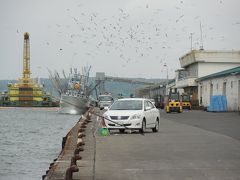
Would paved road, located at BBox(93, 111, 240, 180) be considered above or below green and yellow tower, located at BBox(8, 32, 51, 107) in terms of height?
below

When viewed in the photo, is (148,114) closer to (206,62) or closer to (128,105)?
(128,105)

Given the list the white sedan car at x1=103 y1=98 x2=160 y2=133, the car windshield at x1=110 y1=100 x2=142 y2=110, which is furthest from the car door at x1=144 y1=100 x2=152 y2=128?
A: the car windshield at x1=110 y1=100 x2=142 y2=110

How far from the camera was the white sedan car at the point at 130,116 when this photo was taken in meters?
24.6

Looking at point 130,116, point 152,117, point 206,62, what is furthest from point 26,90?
point 130,116

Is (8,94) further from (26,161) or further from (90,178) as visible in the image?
(90,178)

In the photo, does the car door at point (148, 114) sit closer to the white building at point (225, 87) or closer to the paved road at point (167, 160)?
the paved road at point (167, 160)

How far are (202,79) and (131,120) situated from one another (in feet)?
208

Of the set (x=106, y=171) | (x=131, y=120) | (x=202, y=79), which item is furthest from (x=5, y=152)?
(x=202, y=79)

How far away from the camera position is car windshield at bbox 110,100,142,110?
2586cm

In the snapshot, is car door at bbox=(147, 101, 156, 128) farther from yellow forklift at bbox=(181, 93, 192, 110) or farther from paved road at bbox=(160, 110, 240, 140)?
yellow forklift at bbox=(181, 93, 192, 110)

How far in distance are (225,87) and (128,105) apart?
155ft

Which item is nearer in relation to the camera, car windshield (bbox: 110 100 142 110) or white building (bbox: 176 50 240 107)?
car windshield (bbox: 110 100 142 110)

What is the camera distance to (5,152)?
2816cm

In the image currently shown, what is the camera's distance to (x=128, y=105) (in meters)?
26.2
